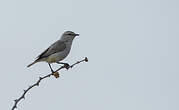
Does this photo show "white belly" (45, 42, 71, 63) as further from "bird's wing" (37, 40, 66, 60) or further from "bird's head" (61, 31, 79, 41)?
"bird's head" (61, 31, 79, 41)

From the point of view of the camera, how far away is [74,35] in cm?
1132

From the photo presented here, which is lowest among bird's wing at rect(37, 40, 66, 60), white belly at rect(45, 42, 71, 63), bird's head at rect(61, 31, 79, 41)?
white belly at rect(45, 42, 71, 63)

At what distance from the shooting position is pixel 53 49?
10305mm

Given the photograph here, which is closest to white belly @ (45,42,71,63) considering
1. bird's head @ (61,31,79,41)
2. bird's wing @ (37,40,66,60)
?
bird's wing @ (37,40,66,60)

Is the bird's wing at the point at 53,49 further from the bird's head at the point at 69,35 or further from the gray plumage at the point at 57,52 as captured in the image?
the bird's head at the point at 69,35

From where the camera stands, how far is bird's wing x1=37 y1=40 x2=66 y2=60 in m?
9.90

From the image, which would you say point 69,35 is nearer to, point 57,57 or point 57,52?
point 57,52

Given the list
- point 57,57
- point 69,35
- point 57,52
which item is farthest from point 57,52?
point 69,35

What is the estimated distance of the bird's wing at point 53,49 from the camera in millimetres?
9898

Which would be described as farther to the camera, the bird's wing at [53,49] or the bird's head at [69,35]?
the bird's head at [69,35]

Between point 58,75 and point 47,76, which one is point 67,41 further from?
point 47,76

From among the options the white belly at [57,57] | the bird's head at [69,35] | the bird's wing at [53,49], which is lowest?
the white belly at [57,57]

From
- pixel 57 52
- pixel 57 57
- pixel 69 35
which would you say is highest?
pixel 69 35

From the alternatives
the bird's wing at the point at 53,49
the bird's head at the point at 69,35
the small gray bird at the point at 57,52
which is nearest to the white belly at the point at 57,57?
the small gray bird at the point at 57,52
